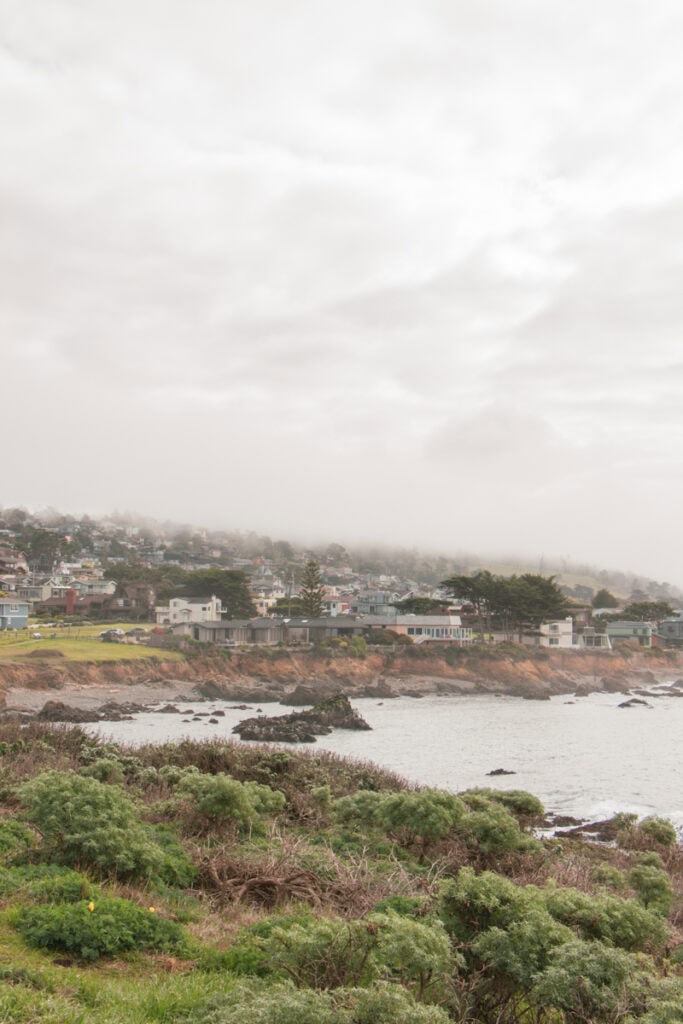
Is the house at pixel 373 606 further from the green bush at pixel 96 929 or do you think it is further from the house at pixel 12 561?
the green bush at pixel 96 929

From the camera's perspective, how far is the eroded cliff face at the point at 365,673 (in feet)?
194

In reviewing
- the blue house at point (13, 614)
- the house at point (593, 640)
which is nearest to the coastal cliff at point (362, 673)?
the house at point (593, 640)

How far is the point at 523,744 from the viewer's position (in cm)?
4231

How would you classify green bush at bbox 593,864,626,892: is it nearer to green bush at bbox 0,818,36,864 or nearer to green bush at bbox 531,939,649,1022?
green bush at bbox 531,939,649,1022

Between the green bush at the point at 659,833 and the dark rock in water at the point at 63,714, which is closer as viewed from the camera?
the green bush at the point at 659,833

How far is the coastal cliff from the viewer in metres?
59.2

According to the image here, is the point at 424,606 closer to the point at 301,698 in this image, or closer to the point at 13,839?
the point at 301,698

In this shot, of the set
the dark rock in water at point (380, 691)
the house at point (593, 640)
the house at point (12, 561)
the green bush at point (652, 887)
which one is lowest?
the dark rock in water at point (380, 691)

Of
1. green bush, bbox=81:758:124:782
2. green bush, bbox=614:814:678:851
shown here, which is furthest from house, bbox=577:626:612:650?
green bush, bbox=81:758:124:782

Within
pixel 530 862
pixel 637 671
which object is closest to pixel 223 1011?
pixel 530 862

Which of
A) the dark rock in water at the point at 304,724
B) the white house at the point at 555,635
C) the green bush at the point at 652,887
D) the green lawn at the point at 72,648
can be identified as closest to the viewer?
the green bush at the point at 652,887

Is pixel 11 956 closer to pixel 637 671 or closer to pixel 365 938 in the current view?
pixel 365 938

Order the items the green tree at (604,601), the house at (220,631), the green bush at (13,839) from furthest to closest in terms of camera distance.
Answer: the green tree at (604,601) < the house at (220,631) < the green bush at (13,839)

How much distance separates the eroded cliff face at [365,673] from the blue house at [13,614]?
2306 cm
